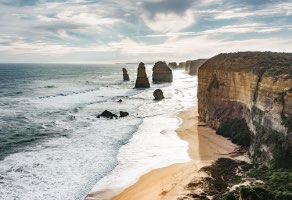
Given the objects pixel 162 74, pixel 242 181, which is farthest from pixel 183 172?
pixel 162 74

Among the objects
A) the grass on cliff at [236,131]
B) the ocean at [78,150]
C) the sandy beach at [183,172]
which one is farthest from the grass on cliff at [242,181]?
the grass on cliff at [236,131]

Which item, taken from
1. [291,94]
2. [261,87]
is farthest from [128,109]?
[291,94]

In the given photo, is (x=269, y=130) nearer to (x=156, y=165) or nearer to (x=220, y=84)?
(x=156, y=165)

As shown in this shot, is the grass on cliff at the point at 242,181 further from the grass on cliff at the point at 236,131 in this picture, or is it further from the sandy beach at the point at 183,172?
the grass on cliff at the point at 236,131

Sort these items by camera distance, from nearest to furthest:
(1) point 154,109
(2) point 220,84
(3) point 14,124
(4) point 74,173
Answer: (4) point 74,173 < (2) point 220,84 < (3) point 14,124 < (1) point 154,109

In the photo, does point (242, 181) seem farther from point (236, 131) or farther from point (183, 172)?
point (236, 131)

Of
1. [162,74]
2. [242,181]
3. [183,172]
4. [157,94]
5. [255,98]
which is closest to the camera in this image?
[242,181]
